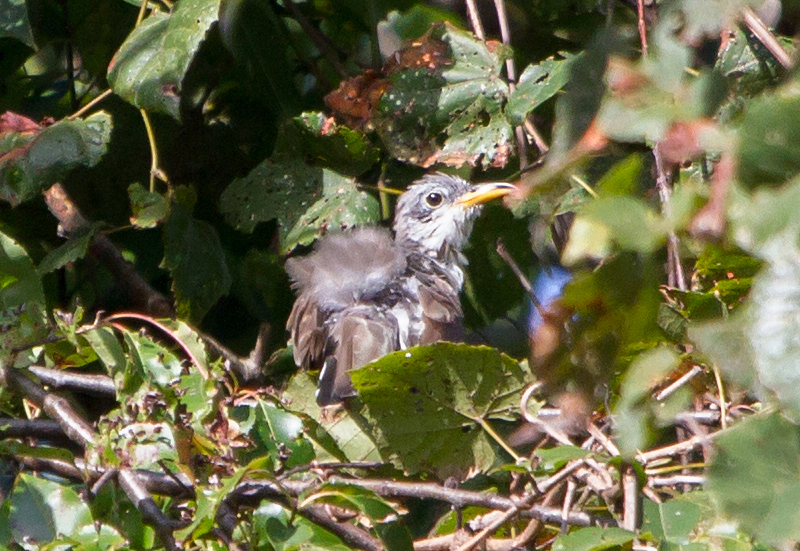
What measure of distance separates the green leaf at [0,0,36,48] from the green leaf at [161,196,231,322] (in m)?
0.70

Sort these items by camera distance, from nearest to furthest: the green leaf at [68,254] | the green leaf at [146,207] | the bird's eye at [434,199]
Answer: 1. the green leaf at [68,254]
2. the green leaf at [146,207]
3. the bird's eye at [434,199]

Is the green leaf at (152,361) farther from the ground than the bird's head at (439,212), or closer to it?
farther from the ground

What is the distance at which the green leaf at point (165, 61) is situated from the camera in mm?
3078

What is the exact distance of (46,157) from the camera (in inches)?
124

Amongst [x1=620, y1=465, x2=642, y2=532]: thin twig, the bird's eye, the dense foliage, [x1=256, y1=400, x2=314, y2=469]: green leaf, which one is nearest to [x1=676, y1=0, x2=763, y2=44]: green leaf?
the dense foliage

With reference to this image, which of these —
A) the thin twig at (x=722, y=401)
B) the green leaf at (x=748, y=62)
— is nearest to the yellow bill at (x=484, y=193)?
the green leaf at (x=748, y=62)

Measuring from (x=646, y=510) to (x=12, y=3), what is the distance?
252cm

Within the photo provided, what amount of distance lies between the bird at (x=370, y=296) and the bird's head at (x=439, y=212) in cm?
1

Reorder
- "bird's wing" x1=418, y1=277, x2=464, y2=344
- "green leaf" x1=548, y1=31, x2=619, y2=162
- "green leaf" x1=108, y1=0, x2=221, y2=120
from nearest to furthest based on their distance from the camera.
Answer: "green leaf" x1=548, y1=31, x2=619, y2=162 → "green leaf" x1=108, y1=0, x2=221, y2=120 → "bird's wing" x1=418, y1=277, x2=464, y2=344

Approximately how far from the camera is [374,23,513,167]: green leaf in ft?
11.4

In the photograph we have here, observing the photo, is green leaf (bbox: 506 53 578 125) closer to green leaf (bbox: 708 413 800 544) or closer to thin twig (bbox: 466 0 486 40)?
thin twig (bbox: 466 0 486 40)

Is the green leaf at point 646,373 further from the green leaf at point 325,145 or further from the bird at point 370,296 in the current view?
the green leaf at point 325,145

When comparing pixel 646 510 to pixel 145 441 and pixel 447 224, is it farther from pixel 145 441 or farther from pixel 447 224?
pixel 447 224

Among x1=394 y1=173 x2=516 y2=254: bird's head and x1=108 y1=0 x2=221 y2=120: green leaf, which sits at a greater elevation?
x1=108 y1=0 x2=221 y2=120: green leaf
